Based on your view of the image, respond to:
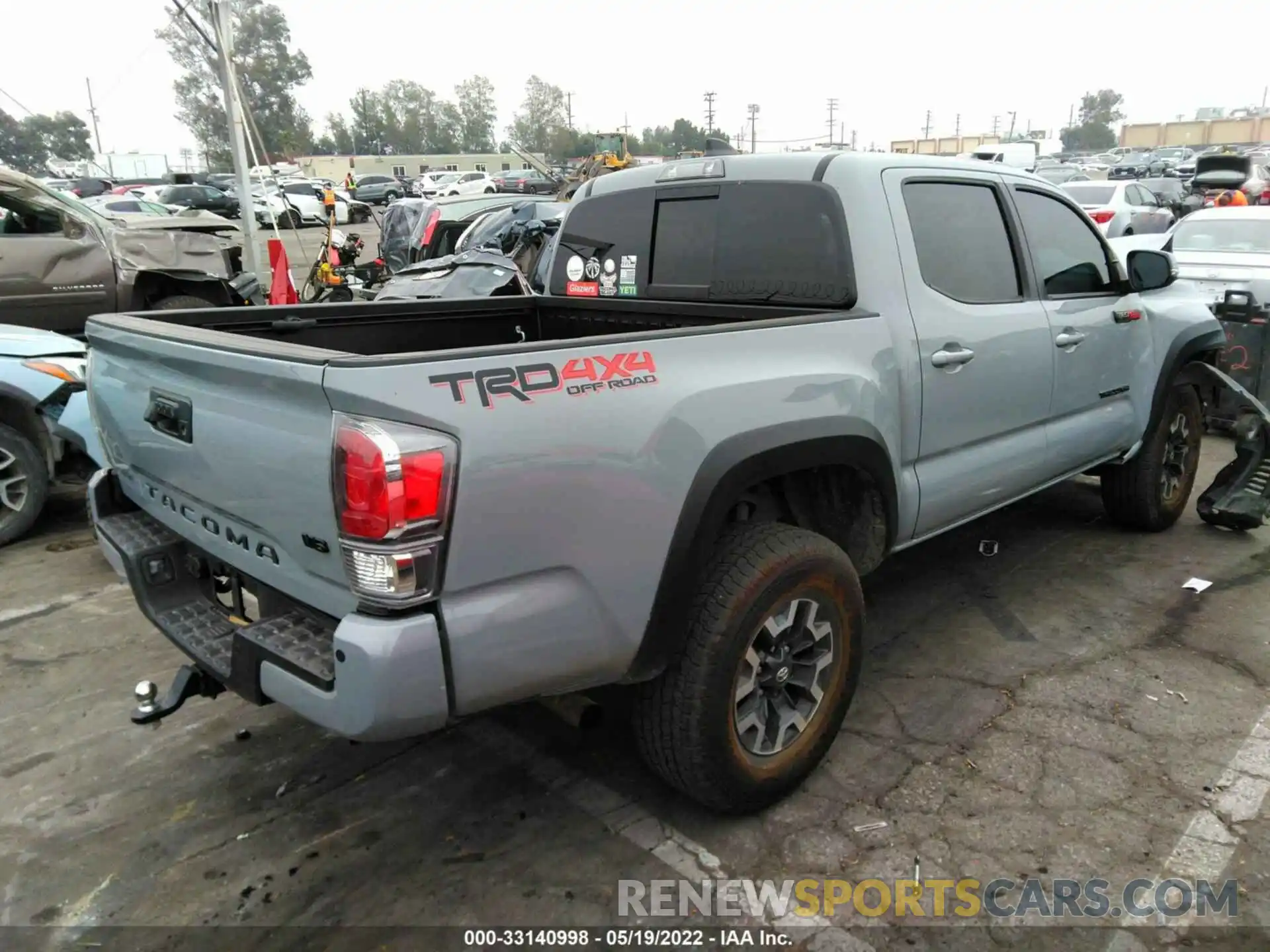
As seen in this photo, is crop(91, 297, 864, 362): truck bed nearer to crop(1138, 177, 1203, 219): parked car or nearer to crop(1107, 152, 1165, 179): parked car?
crop(1138, 177, 1203, 219): parked car

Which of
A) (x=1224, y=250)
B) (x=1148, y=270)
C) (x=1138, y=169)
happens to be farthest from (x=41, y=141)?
(x=1148, y=270)

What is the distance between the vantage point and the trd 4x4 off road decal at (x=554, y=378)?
6.45 feet

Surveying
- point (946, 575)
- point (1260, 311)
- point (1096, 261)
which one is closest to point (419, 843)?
point (946, 575)

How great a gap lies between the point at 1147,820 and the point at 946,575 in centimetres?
199

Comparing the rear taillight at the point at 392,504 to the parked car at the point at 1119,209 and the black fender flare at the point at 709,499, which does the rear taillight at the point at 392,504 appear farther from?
the parked car at the point at 1119,209

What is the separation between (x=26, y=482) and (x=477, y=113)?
404 ft

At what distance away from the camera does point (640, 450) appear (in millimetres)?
2219

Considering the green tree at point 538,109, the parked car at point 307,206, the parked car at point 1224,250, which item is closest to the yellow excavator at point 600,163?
the parked car at point 1224,250

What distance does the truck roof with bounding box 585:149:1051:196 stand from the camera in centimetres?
314

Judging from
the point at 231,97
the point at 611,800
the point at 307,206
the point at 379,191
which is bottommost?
the point at 611,800

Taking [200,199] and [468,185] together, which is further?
[468,185]

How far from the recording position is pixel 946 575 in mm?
4660

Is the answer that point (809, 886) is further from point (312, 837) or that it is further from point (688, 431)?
point (312, 837)

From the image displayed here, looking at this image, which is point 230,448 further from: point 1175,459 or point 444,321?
point 1175,459
